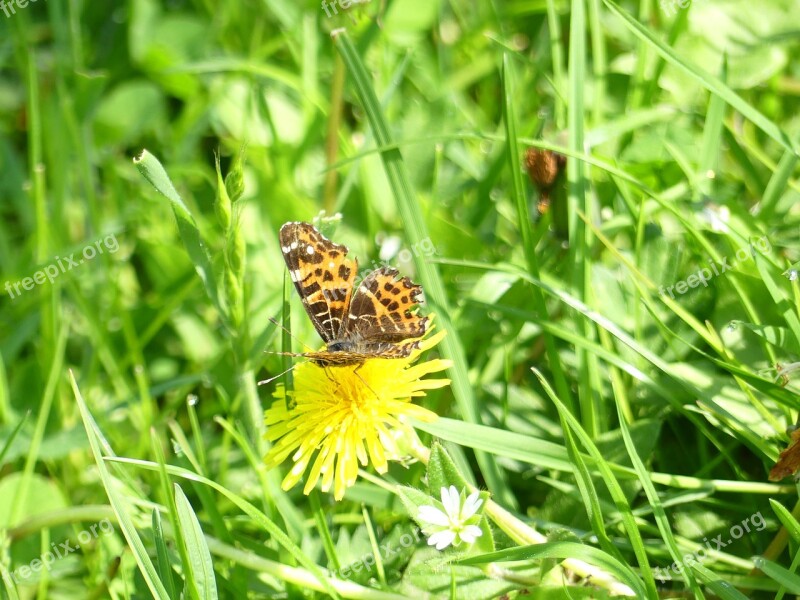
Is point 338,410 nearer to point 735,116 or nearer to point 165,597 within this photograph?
point 165,597

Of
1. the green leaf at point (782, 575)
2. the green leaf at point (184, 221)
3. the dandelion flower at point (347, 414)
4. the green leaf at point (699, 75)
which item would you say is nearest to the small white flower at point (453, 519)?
the dandelion flower at point (347, 414)

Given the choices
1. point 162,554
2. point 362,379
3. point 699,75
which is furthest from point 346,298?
point 699,75

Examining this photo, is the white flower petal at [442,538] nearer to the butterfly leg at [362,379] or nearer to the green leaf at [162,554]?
the butterfly leg at [362,379]

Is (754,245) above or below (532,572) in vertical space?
above

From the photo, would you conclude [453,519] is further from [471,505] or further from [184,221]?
[184,221]

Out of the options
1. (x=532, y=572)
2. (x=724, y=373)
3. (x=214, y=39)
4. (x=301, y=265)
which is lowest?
(x=532, y=572)

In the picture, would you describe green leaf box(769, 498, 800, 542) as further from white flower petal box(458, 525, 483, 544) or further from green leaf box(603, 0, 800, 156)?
green leaf box(603, 0, 800, 156)

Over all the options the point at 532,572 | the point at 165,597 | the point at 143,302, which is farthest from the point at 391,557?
the point at 143,302
